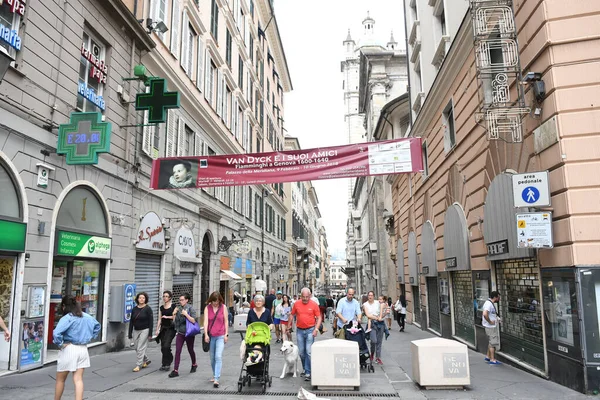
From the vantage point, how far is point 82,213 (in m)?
11.4

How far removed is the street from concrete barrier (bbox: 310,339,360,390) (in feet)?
0.68

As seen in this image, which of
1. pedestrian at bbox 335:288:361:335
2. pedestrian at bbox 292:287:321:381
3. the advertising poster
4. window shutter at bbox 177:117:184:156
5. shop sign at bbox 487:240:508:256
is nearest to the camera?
pedestrian at bbox 292:287:321:381

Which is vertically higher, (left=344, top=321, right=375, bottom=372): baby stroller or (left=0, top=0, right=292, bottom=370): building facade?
(left=0, top=0, right=292, bottom=370): building facade

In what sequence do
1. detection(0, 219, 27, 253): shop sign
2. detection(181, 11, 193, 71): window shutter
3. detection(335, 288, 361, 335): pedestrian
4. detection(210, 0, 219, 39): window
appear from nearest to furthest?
detection(0, 219, 27, 253): shop sign < detection(335, 288, 361, 335): pedestrian < detection(181, 11, 193, 71): window shutter < detection(210, 0, 219, 39): window

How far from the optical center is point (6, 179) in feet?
29.1

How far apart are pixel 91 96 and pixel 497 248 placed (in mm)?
10534

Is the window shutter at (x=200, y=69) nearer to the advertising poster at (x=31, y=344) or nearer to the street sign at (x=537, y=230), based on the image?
the advertising poster at (x=31, y=344)

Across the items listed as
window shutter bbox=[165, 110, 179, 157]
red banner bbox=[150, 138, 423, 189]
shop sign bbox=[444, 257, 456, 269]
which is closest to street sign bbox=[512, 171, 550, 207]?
red banner bbox=[150, 138, 423, 189]

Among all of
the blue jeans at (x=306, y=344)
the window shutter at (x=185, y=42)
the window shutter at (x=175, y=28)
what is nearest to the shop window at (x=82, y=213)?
the blue jeans at (x=306, y=344)

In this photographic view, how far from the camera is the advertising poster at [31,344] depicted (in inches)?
355

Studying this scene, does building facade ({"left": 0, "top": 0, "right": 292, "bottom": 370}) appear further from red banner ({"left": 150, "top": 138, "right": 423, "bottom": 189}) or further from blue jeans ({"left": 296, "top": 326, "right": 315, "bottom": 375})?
blue jeans ({"left": 296, "top": 326, "right": 315, "bottom": 375})

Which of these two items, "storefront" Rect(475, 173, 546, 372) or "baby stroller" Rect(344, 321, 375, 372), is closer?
"storefront" Rect(475, 173, 546, 372)

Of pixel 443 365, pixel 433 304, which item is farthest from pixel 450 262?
pixel 443 365

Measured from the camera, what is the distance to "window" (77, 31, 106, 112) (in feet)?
38.4
